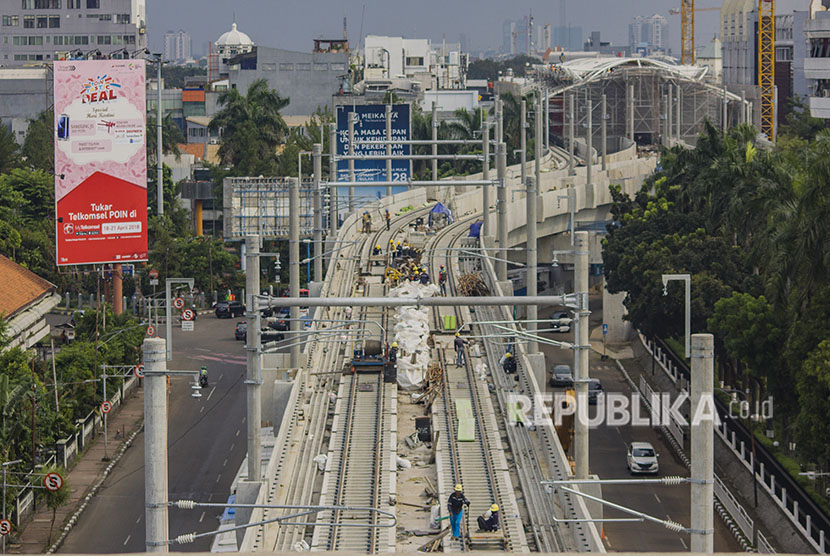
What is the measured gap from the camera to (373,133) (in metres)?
104

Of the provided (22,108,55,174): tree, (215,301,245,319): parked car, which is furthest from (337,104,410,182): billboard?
(22,108,55,174): tree

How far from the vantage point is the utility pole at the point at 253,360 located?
40531 mm

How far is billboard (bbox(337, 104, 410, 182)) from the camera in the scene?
104 metres

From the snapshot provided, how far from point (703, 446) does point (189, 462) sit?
48.1m

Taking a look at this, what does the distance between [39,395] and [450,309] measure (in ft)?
67.7

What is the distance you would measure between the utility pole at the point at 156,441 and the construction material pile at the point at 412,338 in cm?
2752

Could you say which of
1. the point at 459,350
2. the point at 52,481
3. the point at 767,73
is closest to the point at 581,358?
the point at 459,350

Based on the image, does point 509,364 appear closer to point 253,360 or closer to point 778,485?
point 778,485

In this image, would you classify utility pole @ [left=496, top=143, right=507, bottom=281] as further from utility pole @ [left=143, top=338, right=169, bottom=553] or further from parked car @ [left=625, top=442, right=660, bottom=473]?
utility pole @ [left=143, top=338, right=169, bottom=553]

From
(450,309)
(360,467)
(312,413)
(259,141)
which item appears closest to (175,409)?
(450,309)

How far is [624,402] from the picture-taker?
275 ft

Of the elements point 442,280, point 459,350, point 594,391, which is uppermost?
point 442,280

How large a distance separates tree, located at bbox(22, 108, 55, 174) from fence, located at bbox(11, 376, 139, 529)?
193 feet

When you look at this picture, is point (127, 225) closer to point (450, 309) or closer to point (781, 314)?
point (450, 309)
